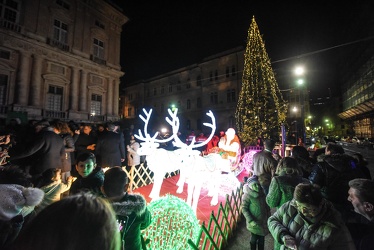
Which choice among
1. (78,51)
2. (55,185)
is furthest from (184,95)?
(55,185)

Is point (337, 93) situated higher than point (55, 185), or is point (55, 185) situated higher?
point (337, 93)

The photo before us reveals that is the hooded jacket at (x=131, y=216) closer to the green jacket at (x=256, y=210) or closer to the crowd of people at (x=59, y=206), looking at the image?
the crowd of people at (x=59, y=206)

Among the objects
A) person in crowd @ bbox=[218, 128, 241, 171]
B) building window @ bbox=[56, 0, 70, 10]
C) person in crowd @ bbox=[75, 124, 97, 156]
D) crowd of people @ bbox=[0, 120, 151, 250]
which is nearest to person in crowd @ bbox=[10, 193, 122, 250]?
crowd of people @ bbox=[0, 120, 151, 250]

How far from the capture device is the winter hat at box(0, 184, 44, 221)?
4.56ft

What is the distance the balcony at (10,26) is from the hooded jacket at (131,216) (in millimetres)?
20516

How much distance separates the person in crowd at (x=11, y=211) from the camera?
1.37 m

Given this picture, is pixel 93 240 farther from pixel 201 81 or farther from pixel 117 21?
pixel 201 81

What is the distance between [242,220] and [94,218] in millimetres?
4994

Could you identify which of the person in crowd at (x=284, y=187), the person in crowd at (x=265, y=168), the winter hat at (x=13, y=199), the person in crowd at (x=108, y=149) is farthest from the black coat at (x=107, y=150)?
the person in crowd at (x=284, y=187)

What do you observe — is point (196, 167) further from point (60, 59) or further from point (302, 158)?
point (60, 59)

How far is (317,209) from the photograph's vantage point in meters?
1.94

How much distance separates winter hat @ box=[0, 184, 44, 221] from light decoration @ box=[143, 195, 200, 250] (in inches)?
60.2

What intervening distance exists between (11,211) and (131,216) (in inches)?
36.0

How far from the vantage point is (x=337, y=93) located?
59469 millimetres
